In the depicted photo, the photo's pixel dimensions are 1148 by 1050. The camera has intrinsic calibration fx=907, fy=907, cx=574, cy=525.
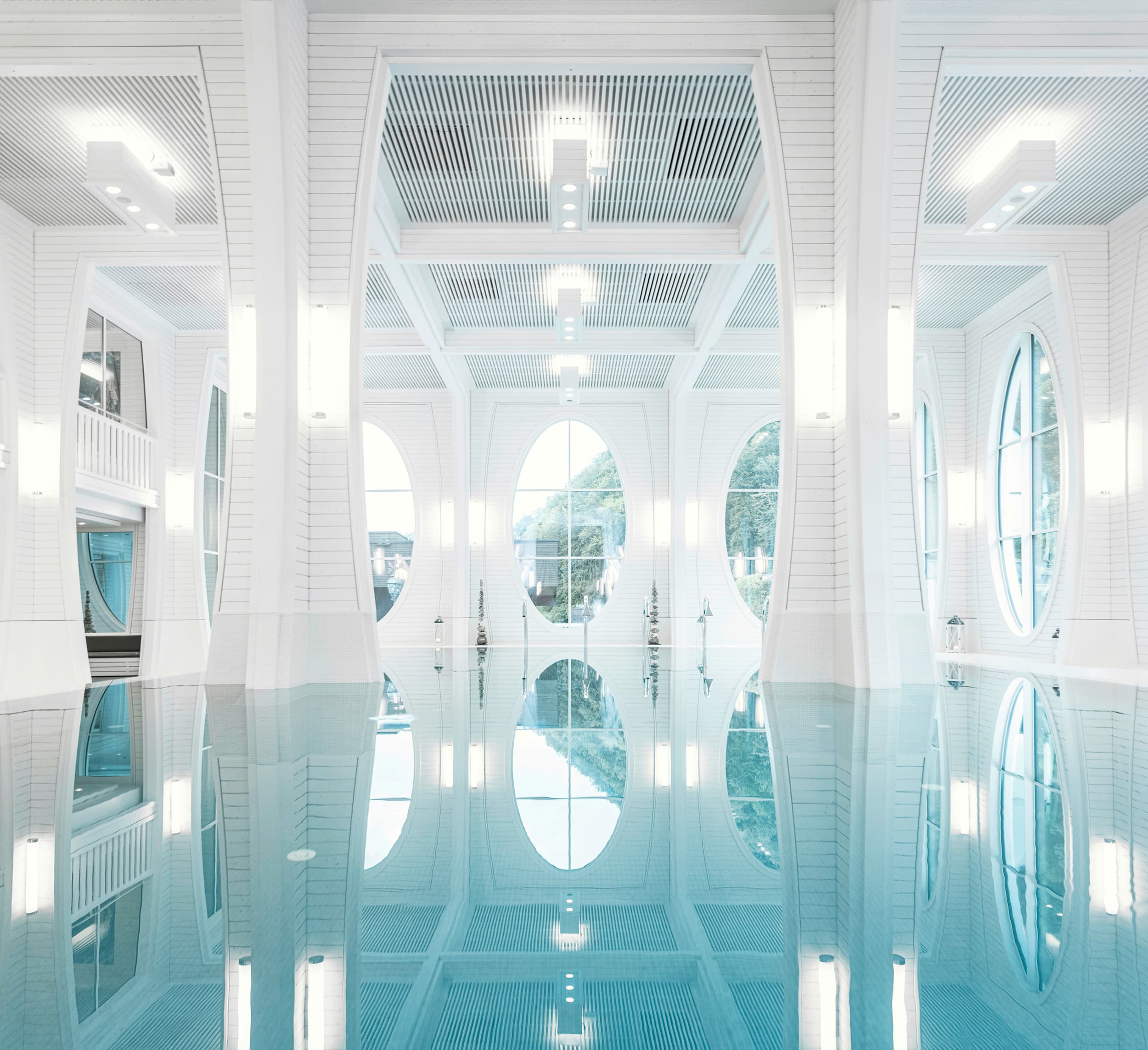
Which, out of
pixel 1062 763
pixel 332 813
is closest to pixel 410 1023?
pixel 332 813

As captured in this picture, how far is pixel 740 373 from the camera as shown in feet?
62.0

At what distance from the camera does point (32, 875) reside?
196cm

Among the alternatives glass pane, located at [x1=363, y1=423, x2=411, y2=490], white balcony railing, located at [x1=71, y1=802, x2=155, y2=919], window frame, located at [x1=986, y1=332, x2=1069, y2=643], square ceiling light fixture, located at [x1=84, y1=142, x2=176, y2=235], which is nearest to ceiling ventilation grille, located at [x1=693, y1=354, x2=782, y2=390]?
window frame, located at [x1=986, y1=332, x2=1069, y2=643]

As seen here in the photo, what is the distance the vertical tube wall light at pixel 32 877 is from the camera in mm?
1735

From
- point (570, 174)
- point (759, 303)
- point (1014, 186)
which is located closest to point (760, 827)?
point (570, 174)

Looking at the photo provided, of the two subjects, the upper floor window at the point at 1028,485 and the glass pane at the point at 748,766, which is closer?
the glass pane at the point at 748,766

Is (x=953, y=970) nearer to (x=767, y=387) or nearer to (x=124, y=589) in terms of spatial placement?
(x=767, y=387)

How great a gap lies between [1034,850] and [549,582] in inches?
751

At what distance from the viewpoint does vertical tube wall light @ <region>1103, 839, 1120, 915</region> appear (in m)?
1.71

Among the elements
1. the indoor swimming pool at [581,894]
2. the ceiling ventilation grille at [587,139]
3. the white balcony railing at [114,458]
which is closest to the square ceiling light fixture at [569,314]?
the ceiling ventilation grille at [587,139]

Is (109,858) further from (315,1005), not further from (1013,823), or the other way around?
(1013,823)

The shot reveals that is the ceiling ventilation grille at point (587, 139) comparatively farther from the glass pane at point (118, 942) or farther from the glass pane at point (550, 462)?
the glass pane at point (550, 462)

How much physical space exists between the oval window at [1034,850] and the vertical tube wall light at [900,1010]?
181 mm

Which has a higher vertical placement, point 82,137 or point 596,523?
point 82,137
